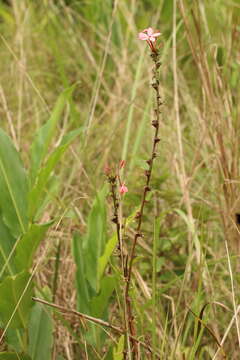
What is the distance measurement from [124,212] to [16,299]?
2.23 feet

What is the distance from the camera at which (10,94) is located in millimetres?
2570

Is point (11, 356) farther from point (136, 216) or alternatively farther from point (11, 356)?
point (136, 216)

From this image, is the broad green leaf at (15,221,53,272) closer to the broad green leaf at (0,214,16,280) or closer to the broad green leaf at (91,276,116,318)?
the broad green leaf at (0,214,16,280)

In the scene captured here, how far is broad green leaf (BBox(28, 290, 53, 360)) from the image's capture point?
1255 millimetres

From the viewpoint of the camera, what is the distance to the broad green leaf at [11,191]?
1.26 meters

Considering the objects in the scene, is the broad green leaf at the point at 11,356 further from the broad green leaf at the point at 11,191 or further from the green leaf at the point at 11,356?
the broad green leaf at the point at 11,191

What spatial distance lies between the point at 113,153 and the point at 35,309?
95 centimetres

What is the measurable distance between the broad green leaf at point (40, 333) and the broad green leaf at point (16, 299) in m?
0.05

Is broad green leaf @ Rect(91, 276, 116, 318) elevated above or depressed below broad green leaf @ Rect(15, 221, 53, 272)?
below

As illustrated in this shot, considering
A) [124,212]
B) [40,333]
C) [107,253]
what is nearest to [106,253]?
[107,253]

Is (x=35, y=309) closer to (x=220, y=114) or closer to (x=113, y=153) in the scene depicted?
(x=220, y=114)

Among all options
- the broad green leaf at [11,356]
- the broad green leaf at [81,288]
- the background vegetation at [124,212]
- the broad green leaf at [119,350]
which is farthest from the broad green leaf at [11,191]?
the broad green leaf at [119,350]

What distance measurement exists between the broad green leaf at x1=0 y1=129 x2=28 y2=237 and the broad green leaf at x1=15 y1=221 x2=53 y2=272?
0.25 feet

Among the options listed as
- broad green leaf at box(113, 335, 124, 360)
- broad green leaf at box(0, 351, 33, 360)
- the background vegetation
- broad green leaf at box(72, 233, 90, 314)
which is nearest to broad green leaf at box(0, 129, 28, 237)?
the background vegetation
